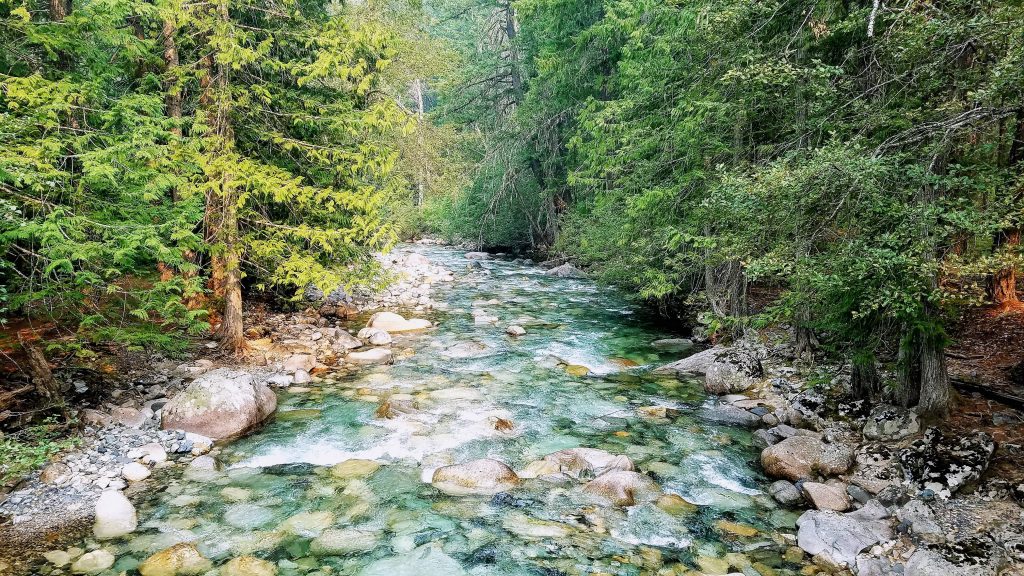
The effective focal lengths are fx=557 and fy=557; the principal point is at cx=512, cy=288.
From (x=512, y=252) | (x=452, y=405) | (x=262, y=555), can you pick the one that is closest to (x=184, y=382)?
(x=452, y=405)

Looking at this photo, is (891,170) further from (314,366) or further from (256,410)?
(314,366)

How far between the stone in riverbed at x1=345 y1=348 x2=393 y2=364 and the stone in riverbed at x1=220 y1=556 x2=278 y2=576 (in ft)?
17.5

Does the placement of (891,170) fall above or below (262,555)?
above

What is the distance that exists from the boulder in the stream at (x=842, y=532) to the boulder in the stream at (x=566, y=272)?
14.6 meters

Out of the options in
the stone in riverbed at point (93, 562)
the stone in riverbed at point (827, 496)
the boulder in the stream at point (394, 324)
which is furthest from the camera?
the boulder in the stream at point (394, 324)

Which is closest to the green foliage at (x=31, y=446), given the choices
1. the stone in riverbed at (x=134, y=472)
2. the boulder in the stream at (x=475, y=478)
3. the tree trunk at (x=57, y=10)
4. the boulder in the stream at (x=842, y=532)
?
the stone in riverbed at (x=134, y=472)

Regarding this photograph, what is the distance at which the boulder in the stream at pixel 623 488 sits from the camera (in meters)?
5.23

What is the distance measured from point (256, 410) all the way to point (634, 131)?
7.40m

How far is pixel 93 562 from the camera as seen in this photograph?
408 centimetres

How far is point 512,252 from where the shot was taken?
2738cm

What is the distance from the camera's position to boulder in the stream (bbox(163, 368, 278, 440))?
6340 millimetres

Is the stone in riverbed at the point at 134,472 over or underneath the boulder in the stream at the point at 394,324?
underneath

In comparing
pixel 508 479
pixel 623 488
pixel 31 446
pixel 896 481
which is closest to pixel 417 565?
pixel 508 479

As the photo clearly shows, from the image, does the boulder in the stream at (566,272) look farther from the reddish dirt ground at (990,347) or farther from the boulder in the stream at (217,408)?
the boulder in the stream at (217,408)
